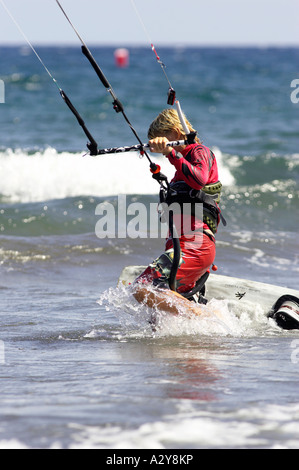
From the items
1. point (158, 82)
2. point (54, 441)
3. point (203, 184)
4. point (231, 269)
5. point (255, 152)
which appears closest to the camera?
point (54, 441)

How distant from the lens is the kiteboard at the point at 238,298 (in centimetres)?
522

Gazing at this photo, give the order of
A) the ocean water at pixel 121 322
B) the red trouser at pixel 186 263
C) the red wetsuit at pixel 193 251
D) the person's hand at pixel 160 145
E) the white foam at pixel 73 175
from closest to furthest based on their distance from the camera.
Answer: the ocean water at pixel 121 322 < the person's hand at pixel 160 145 < the red wetsuit at pixel 193 251 < the red trouser at pixel 186 263 < the white foam at pixel 73 175

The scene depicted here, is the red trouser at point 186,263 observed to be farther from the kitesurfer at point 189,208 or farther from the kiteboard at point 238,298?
the kiteboard at point 238,298

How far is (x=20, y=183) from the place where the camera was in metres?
14.1

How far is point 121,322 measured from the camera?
574cm

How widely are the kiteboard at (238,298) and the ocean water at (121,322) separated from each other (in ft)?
0.36

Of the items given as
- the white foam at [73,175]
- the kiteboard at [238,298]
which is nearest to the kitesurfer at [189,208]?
the kiteboard at [238,298]

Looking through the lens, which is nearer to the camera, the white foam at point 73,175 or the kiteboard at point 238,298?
the kiteboard at point 238,298

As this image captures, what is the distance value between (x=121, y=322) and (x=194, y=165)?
4.90 ft

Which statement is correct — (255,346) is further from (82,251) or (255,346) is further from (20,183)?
(20,183)

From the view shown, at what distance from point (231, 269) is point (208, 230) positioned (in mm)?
3387

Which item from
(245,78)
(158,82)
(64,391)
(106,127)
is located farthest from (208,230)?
(245,78)

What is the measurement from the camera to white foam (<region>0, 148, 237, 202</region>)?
1425cm

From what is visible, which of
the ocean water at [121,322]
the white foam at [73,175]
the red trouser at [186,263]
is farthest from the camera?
the white foam at [73,175]
